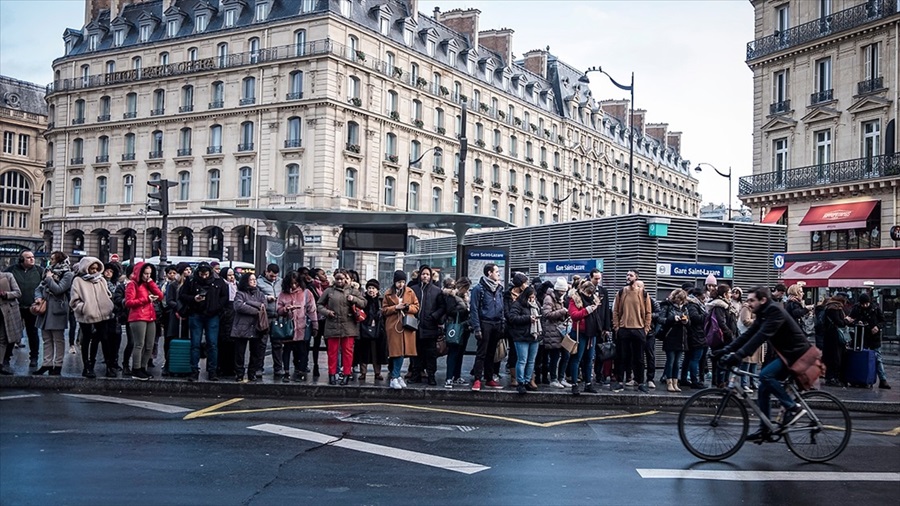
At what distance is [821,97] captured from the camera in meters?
37.4

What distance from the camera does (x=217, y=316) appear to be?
13648 mm

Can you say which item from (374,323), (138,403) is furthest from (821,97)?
(138,403)

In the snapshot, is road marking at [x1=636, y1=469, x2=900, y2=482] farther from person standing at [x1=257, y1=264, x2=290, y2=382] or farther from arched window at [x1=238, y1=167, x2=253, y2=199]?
arched window at [x1=238, y1=167, x2=253, y2=199]

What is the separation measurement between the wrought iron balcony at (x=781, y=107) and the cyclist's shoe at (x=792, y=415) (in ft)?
109

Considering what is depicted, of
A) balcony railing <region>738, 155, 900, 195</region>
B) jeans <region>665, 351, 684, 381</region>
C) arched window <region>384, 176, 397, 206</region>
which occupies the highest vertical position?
arched window <region>384, 176, 397, 206</region>

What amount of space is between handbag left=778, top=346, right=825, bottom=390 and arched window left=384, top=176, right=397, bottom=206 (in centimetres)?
4845

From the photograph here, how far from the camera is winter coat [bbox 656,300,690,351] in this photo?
1420 centimetres

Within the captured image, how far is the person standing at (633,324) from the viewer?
1384 cm

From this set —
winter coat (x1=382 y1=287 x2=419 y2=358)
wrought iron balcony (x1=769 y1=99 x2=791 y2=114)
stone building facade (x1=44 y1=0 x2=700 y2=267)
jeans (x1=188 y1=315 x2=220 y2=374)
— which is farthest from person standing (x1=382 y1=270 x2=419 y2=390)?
stone building facade (x1=44 y1=0 x2=700 y2=267)

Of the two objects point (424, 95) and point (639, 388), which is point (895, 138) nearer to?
point (639, 388)

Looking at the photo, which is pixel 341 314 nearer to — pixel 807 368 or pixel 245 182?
pixel 807 368

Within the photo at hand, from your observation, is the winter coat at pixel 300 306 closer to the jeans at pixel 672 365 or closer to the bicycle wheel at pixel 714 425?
the jeans at pixel 672 365

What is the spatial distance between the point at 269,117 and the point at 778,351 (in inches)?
1895

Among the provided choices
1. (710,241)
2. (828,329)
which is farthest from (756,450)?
(710,241)
